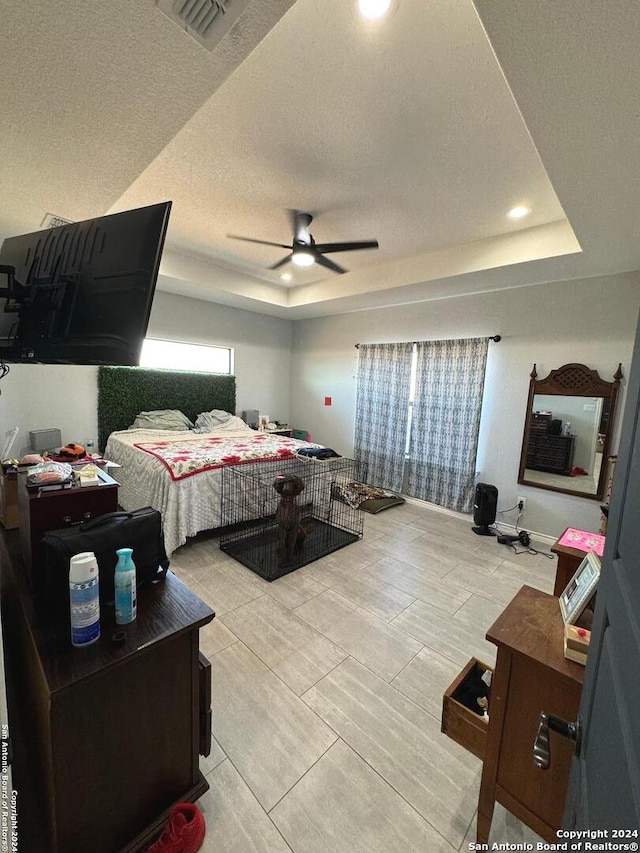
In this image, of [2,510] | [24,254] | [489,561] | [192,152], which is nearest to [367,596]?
[489,561]

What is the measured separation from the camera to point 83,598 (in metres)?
0.87

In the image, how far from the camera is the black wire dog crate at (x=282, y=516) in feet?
9.16

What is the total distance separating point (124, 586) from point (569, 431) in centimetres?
384

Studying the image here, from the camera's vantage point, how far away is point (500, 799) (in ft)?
3.40

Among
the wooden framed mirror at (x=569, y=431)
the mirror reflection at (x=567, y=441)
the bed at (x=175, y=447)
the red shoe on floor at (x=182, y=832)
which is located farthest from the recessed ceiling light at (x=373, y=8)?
the mirror reflection at (x=567, y=441)

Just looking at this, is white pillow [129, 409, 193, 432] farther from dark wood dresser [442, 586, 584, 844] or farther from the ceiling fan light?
dark wood dresser [442, 586, 584, 844]

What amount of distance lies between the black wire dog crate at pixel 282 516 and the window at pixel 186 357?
90.6 inches

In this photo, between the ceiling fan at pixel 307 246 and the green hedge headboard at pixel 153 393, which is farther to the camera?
the green hedge headboard at pixel 153 393

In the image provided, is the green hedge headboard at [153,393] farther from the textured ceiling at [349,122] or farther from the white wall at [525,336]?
the white wall at [525,336]

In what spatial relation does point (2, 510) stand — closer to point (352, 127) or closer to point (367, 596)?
point (367, 596)

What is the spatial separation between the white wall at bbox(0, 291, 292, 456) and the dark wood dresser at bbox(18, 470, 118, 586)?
3.02 m

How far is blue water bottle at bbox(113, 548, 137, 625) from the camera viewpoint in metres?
0.95

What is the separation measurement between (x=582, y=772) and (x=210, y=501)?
2812mm

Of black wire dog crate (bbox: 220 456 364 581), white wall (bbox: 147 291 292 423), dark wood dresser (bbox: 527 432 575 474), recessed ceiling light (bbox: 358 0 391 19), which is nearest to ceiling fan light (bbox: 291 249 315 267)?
recessed ceiling light (bbox: 358 0 391 19)
